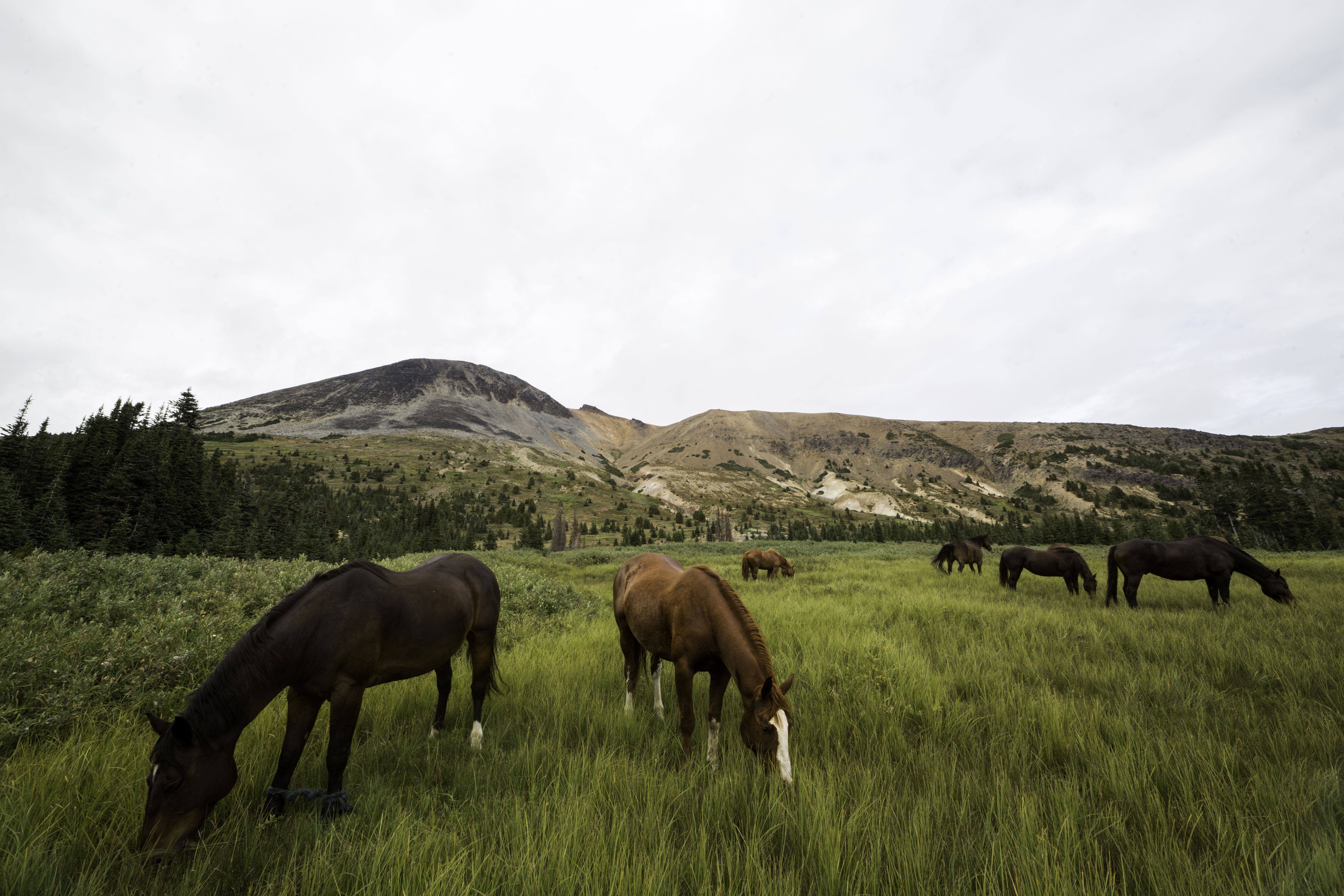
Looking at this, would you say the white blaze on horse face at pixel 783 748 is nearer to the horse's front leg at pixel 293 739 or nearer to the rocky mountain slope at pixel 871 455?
the horse's front leg at pixel 293 739

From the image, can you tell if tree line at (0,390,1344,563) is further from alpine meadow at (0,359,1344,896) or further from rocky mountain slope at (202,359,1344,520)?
rocky mountain slope at (202,359,1344,520)

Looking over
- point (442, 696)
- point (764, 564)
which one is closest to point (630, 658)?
point (442, 696)

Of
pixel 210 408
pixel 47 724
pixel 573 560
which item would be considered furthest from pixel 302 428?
pixel 47 724

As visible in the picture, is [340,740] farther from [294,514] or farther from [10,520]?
[294,514]

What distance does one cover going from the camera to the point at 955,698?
5414mm

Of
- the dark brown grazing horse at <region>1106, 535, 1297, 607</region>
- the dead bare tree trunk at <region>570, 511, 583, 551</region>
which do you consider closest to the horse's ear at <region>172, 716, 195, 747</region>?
the dark brown grazing horse at <region>1106, 535, 1297, 607</region>

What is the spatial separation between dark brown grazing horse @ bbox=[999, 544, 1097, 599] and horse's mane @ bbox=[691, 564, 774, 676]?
13.1 m

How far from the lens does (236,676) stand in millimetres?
3098

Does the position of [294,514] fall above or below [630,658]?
below

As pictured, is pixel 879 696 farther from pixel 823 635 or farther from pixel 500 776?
pixel 500 776

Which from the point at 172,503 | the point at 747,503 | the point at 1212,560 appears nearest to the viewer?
the point at 1212,560

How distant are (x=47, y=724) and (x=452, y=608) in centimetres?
326

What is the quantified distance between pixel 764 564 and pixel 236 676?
743 inches

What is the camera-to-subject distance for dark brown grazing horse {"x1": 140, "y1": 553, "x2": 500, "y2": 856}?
2.71m
